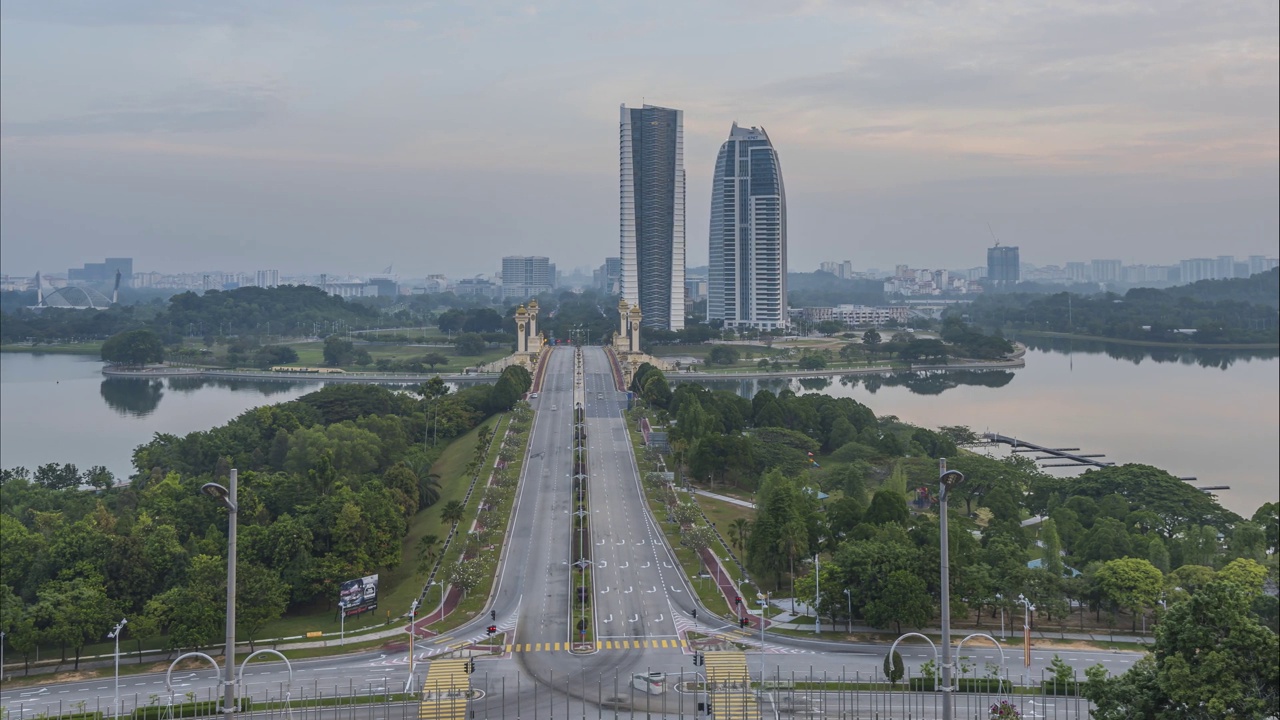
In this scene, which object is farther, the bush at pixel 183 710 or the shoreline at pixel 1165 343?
the shoreline at pixel 1165 343

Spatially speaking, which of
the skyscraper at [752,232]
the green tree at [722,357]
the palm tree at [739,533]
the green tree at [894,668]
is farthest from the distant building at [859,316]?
the green tree at [894,668]

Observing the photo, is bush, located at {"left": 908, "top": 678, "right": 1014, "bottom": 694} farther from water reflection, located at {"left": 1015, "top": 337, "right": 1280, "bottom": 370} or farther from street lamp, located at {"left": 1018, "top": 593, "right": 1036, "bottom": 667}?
water reflection, located at {"left": 1015, "top": 337, "right": 1280, "bottom": 370}

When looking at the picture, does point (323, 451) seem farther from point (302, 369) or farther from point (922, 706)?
point (302, 369)

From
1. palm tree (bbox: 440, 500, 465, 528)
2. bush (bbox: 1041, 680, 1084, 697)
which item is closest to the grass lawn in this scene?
palm tree (bbox: 440, 500, 465, 528)

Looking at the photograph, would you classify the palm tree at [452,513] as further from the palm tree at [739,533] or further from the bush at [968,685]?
the bush at [968,685]

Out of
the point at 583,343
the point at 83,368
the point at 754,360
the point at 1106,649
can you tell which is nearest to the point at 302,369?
the point at 83,368

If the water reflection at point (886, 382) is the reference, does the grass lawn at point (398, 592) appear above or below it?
below

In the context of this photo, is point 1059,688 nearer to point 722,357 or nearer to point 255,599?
point 255,599
